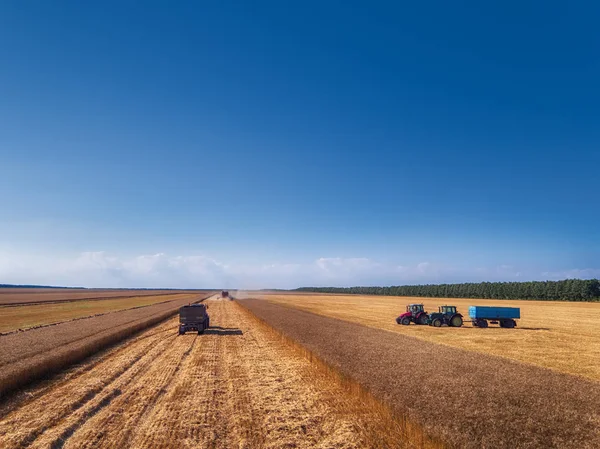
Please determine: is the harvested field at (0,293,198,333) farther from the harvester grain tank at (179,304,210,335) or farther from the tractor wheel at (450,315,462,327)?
the tractor wheel at (450,315,462,327)

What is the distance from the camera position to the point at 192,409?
13820mm

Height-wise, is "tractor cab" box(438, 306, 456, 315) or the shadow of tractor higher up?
"tractor cab" box(438, 306, 456, 315)

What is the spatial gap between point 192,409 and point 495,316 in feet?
132

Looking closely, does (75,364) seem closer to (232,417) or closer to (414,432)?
(232,417)

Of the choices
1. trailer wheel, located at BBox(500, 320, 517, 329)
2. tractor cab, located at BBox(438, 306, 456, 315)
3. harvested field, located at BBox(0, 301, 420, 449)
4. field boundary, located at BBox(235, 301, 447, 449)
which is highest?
tractor cab, located at BBox(438, 306, 456, 315)

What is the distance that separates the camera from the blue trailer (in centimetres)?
4409

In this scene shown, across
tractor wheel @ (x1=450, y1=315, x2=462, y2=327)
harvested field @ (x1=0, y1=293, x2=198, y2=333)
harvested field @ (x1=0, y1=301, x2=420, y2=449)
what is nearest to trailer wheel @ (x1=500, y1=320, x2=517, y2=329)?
tractor wheel @ (x1=450, y1=315, x2=462, y2=327)

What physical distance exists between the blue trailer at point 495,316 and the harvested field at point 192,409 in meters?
29.4

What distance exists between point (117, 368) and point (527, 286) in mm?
133497

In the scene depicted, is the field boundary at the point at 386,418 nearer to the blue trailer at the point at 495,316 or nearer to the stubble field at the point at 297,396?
the stubble field at the point at 297,396

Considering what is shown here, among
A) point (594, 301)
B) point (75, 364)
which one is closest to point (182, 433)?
point (75, 364)

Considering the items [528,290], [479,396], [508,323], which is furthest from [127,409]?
[528,290]

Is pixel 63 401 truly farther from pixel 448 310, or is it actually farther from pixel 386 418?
pixel 448 310

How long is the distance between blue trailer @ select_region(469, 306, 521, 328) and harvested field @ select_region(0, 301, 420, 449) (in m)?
29.4
